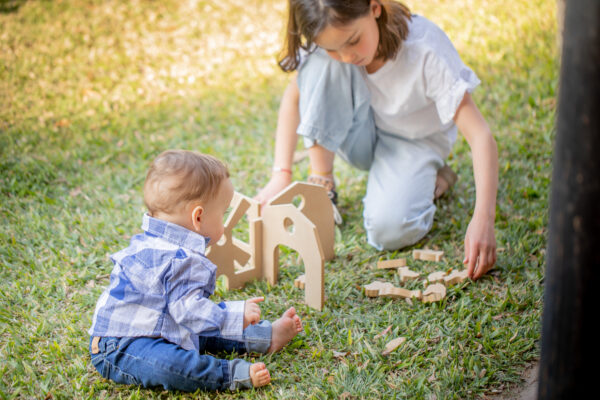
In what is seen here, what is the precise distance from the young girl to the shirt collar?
2.64 ft

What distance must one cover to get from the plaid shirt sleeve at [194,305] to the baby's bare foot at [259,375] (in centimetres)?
11

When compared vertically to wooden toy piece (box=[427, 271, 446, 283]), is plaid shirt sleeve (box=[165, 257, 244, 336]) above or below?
above

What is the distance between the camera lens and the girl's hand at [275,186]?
102 inches

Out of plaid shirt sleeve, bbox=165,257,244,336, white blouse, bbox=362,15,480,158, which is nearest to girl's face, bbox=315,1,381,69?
white blouse, bbox=362,15,480,158

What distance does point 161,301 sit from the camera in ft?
5.64

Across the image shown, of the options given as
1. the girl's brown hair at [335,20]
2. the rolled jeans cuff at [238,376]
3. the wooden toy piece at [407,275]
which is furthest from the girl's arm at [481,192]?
the rolled jeans cuff at [238,376]

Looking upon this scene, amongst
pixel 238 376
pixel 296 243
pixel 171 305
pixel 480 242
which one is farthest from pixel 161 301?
pixel 480 242

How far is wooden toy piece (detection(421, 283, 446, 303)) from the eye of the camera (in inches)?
83.3

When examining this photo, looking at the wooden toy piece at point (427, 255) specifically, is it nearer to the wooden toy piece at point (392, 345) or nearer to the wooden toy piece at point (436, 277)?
the wooden toy piece at point (436, 277)

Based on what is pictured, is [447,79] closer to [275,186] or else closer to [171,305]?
[275,186]

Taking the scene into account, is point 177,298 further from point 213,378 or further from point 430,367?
point 430,367

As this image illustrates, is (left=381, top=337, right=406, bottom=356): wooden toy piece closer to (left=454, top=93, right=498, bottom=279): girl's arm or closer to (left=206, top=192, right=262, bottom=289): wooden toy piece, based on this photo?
(left=454, top=93, right=498, bottom=279): girl's arm

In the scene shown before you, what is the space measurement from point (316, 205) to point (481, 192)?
2.07 feet

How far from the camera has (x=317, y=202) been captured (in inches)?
92.4
